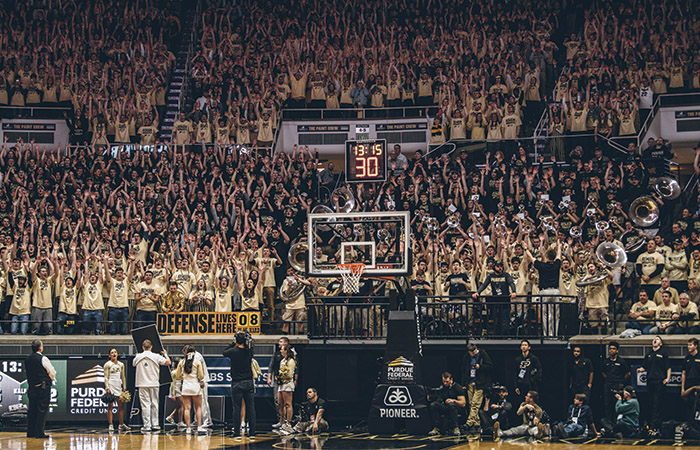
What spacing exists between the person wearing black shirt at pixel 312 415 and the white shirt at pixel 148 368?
327 centimetres

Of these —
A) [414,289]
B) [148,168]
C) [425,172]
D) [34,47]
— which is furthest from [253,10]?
[414,289]

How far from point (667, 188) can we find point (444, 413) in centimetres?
990

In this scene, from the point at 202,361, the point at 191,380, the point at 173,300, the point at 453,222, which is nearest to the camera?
the point at 191,380

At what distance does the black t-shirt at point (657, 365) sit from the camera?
66.9 feet

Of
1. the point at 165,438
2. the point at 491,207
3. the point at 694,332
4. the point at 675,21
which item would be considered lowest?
the point at 165,438

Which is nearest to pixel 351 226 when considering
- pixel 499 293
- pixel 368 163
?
pixel 368 163

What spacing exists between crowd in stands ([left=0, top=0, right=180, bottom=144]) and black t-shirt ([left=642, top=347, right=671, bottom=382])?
20105 millimetres

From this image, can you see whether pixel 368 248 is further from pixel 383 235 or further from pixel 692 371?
pixel 692 371

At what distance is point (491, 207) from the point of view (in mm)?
27875

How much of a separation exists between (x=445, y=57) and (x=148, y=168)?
11.1 metres

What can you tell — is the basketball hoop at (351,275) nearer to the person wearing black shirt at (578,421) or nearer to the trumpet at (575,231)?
the person wearing black shirt at (578,421)

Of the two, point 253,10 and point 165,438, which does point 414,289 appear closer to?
point 165,438

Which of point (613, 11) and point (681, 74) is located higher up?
point (613, 11)

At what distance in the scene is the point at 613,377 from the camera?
20.7 m
